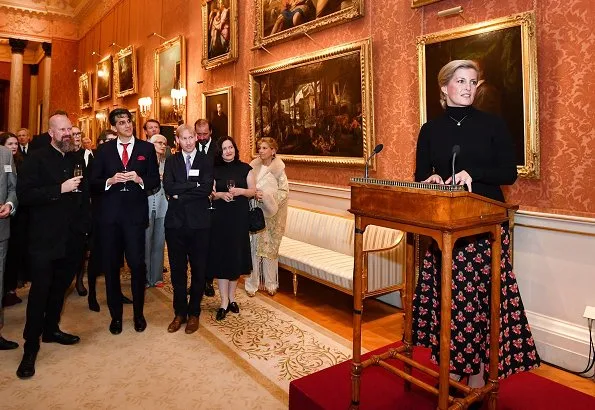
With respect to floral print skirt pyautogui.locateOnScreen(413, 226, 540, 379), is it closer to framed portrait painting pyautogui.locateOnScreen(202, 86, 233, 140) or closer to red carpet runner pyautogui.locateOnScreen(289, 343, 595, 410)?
red carpet runner pyautogui.locateOnScreen(289, 343, 595, 410)

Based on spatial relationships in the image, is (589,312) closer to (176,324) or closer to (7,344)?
(176,324)

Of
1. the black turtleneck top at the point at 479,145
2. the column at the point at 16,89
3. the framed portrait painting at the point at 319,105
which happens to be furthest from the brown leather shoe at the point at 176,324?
the column at the point at 16,89

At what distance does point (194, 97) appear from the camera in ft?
29.8

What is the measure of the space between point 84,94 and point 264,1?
10979 millimetres

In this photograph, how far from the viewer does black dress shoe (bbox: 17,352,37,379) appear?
3.42 meters

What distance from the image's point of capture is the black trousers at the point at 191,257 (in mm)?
4281

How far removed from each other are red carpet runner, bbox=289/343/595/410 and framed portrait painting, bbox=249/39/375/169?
9.78 feet

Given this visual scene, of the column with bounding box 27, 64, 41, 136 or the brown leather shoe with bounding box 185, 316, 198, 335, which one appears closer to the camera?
the brown leather shoe with bounding box 185, 316, 198, 335

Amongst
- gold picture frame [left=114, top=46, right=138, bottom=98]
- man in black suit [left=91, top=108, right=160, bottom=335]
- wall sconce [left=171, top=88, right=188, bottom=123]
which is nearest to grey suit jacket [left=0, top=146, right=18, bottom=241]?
man in black suit [left=91, top=108, right=160, bottom=335]

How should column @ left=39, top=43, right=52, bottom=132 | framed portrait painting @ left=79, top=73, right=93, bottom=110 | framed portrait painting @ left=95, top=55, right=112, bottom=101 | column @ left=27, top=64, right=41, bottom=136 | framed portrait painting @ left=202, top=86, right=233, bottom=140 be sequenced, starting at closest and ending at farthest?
framed portrait painting @ left=202, top=86, right=233, bottom=140, framed portrait painting @ left=95, top=55, right=112, bottom=101, framed portrait painting @ left=79, top=73, right=93, bottom=110, column @ left=39, top=43, right=52, bottom=132, column @ left=27, top=64, right=41, bottom=136

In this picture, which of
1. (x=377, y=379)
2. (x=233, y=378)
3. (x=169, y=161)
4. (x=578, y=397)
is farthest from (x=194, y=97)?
(x=578, y=397)

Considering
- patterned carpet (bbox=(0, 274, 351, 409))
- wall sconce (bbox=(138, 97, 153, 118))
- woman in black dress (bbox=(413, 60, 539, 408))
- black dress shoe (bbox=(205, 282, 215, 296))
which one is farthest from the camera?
wall sconce (bbox=(138, 97, 153, 118))

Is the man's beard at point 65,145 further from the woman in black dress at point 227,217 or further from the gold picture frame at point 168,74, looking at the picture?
the gold picture frame at point 168,74

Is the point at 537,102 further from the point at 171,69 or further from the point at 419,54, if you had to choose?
the point at 171,69
